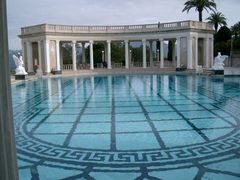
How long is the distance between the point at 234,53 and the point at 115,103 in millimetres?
30107

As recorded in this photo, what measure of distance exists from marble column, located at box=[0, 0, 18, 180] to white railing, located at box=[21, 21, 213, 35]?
35837mm

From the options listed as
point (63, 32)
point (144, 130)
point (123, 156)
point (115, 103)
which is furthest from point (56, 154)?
point (63, 32)

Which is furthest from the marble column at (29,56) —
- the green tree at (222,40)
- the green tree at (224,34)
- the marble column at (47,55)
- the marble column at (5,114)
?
the marble column at (5,114)

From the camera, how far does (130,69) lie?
38.8 meters

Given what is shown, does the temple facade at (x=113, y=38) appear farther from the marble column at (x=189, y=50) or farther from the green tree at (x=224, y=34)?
the green tree at (x=224, y=34)

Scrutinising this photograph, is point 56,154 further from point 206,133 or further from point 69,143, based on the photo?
point 206,133

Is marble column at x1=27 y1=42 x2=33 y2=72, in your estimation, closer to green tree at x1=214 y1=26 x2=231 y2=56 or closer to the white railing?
the white railing

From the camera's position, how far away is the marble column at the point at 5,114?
1506 mm

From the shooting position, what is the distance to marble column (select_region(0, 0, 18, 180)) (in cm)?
151

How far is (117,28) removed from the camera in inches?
1577

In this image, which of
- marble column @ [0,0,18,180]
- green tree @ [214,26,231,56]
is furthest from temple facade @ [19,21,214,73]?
marble column @ [0,0,18,180]

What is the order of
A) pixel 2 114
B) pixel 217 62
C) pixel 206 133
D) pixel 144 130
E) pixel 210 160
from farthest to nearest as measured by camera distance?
pixel 217 62 → pixel 144 130 → pixel 206 133 → pixel 210 160 → pixel 2 114

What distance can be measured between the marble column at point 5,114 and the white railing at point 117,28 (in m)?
35.8

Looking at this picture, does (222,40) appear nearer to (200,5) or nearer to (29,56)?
(200,5)
